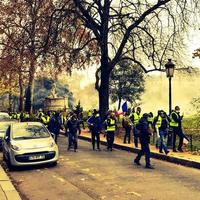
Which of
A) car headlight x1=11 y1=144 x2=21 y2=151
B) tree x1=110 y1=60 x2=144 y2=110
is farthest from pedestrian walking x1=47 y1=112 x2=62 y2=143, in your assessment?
tree x1=110 y1=60 x2=144 y2=110

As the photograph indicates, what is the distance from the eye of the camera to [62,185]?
10.4 meters

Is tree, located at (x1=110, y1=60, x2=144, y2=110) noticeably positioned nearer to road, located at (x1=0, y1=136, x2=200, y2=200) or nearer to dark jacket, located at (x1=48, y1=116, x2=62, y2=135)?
dark jacket, located at (x1=48, y1=116, x2=62, y2=135)

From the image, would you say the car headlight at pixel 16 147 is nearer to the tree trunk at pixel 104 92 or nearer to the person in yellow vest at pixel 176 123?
the person in yellow vest at pixel 176 123

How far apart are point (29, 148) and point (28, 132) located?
1294 mm

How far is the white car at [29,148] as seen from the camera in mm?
13078

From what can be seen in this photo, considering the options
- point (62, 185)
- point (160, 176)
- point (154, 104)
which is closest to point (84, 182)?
point (62, 185)

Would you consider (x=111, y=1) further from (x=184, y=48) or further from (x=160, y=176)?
(x=160, y=176)

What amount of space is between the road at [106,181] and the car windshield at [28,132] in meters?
1.10

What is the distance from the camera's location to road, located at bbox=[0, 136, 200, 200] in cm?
912

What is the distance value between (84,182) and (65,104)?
44556mm

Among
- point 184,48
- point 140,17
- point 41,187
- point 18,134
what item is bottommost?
point 41,187

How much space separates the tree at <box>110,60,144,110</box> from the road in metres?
32.9

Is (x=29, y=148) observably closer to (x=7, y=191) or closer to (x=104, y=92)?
(x=7, y=191)

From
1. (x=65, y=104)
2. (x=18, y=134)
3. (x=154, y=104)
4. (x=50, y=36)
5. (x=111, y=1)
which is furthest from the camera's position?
(x=154, y=104)
